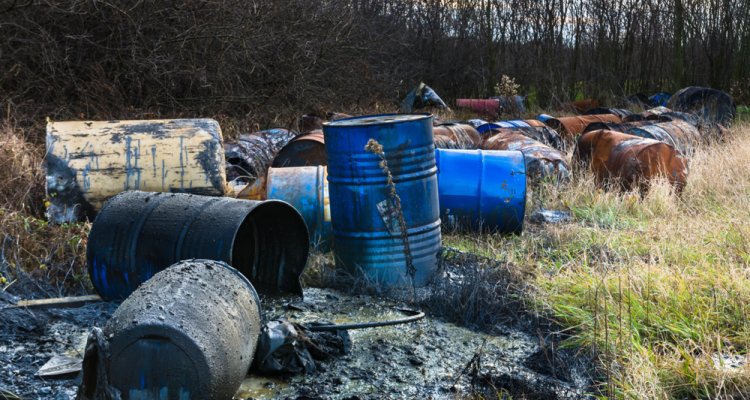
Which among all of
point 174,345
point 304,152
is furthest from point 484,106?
point 174,345

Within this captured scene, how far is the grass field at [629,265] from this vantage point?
309 centimetres

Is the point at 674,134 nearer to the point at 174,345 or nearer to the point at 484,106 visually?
the point at 484,106

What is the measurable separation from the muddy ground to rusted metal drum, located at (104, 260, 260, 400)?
18.3 inches

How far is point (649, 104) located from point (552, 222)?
8.17 meters

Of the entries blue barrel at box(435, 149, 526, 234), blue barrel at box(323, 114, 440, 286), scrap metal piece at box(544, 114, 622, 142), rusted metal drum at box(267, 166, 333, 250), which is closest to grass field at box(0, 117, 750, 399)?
blue barrel at box(435, 149, 526, 234)

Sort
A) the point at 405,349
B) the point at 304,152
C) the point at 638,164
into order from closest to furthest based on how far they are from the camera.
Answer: the point at 405,349 < the point at 304,152 < the point at 638,164

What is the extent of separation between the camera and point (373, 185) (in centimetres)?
436

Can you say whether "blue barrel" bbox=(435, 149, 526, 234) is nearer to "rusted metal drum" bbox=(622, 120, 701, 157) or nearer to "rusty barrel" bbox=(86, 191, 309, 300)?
"rusty barrel" bbox=(86, 191, 309, 300)

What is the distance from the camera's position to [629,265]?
4.14m

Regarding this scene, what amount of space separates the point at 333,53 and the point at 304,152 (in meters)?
5.19

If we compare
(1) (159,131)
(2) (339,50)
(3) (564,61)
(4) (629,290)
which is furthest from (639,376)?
(3) (564,61)

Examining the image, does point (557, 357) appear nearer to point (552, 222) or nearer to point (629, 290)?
point (629, 290)

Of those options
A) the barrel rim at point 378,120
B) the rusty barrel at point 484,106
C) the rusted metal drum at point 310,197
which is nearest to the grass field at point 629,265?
the rusted metal drum at point 310,197

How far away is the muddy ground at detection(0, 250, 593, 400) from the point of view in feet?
10.2
